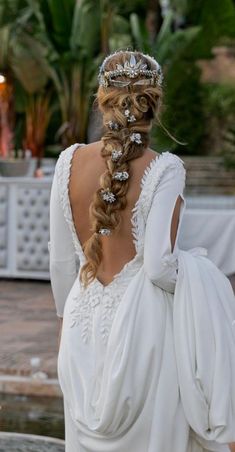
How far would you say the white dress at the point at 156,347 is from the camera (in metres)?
2.91

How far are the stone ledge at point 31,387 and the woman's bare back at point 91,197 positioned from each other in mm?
2940

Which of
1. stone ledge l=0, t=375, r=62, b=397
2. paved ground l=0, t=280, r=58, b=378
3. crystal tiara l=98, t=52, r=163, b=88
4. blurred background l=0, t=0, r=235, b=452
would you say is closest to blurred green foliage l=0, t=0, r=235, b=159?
blurred background l=0, t=0, r=235, b=452

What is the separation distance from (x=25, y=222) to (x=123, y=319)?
6.81 m

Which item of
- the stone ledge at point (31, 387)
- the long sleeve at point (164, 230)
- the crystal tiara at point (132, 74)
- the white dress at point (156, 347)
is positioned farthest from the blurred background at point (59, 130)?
the white dress at point (156, 347)

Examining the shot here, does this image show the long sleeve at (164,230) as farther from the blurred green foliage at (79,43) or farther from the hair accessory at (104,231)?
the blurred green foliage at (79,43)

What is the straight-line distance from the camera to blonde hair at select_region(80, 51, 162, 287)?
2924mm

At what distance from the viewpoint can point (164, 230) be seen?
9.52 ft

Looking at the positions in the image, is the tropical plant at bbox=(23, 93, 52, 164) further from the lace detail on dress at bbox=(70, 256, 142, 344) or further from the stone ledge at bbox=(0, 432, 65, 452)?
the lace detail on dress at bbox=(70, 256, 142, 344)

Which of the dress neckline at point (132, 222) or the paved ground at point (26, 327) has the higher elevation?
the dress neckline at point (132, 222)

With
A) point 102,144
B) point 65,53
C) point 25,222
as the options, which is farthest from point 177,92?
point 102,144

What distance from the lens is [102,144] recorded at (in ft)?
9.86

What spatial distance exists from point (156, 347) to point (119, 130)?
0.69 metres

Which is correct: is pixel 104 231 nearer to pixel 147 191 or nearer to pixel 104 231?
pixel 104 231

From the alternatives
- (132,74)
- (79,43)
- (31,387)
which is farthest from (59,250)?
(79,43)
